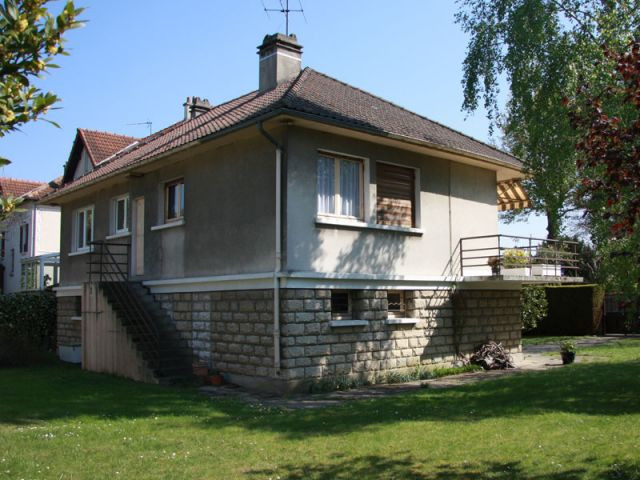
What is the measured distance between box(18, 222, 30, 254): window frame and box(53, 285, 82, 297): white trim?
1757 centimetres

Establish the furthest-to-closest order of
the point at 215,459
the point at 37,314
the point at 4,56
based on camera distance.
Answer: the point at 37,314 < the point at 215,459 < the point at 4,56

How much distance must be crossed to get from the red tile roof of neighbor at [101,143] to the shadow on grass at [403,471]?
62.0 ft

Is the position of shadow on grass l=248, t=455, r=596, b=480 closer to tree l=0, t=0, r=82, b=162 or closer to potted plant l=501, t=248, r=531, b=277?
tree l=0, t=0, r=82, b=162

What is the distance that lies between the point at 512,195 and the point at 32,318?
17.2 metres

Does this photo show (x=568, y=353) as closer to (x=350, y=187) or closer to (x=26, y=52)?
(x=350, y=187)

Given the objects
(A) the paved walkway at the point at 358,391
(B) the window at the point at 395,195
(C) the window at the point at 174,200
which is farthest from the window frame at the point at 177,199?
(B) the window at the point at 395,195

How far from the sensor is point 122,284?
17.7 meters

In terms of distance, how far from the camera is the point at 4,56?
4.09 meters

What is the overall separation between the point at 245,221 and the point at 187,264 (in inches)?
105

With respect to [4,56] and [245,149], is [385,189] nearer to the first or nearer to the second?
[245,149]

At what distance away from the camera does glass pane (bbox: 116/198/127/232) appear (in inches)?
775

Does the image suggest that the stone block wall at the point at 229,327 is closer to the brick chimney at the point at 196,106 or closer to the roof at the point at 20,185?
the brick chimney at the point at 196,106

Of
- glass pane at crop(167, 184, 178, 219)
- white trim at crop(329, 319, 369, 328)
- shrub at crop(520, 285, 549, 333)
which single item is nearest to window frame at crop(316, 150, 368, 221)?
white trim at crop(329, 319, 369, 328)

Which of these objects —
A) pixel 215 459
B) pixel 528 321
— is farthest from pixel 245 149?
pixel 528 321
